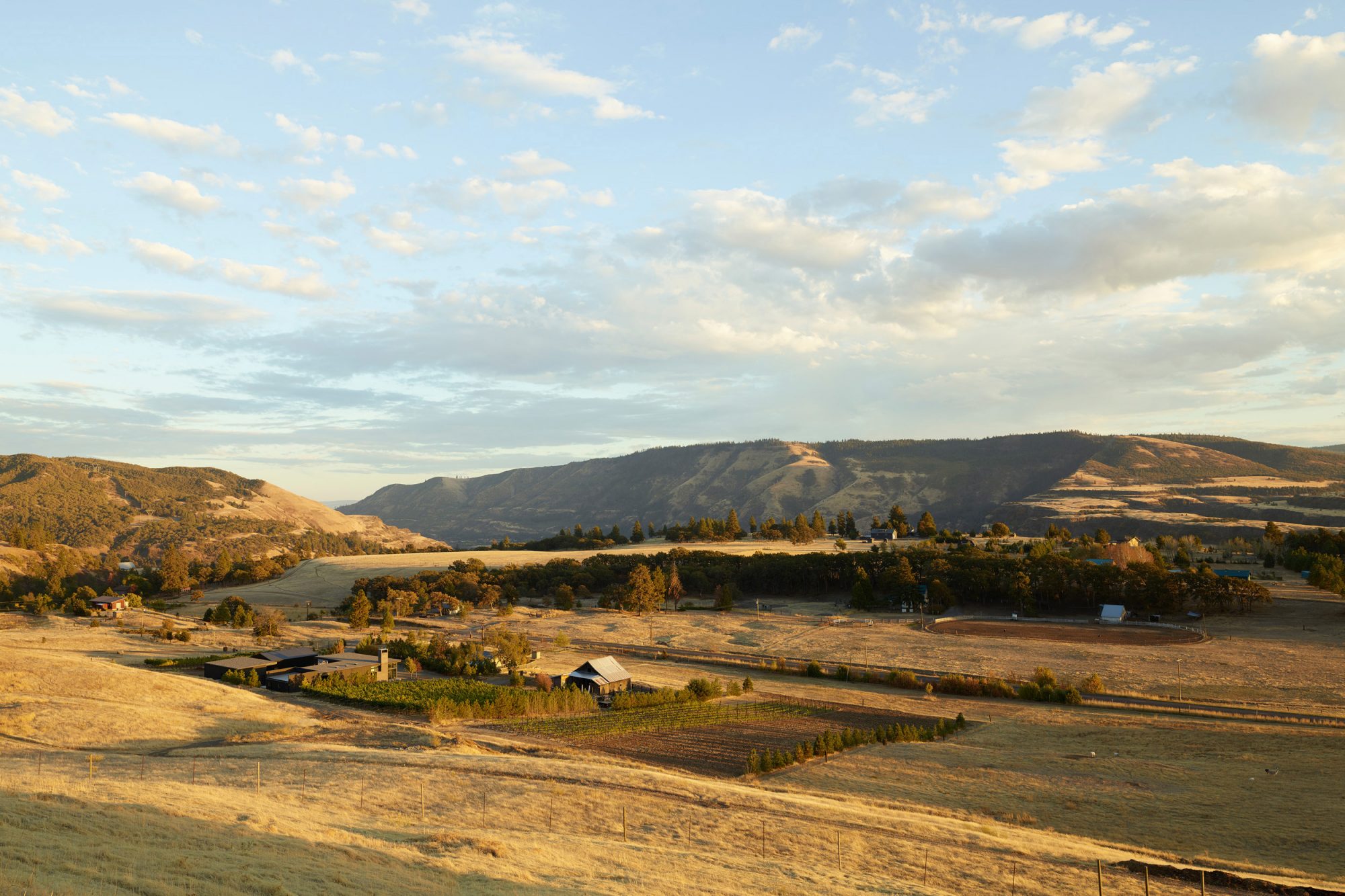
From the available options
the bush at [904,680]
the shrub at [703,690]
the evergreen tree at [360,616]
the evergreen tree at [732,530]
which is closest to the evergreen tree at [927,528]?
the evergreen tree at [732,530]

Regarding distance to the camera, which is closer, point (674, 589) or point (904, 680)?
point (904, 680)

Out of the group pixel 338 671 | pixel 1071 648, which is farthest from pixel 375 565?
pixel 1071 648

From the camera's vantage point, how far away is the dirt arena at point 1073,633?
6919 cm

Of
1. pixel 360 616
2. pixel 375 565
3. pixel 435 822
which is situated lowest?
pixel 360 616

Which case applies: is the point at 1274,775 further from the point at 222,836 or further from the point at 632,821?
the point at 222,836

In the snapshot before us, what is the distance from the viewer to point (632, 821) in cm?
2506

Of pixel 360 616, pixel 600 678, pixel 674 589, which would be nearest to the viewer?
pixel 600 678

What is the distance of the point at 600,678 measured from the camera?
2047 inches

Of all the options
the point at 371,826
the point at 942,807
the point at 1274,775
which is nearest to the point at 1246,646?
the point at 1274,775

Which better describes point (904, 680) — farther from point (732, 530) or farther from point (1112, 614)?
point (732, 530)

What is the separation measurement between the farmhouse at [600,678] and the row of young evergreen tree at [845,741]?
1573 centimetres

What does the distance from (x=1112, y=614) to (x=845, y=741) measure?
179ft

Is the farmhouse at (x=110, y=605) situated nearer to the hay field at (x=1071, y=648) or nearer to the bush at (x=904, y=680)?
the hay field at (x=1071, y=648)

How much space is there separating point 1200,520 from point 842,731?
499 ft
